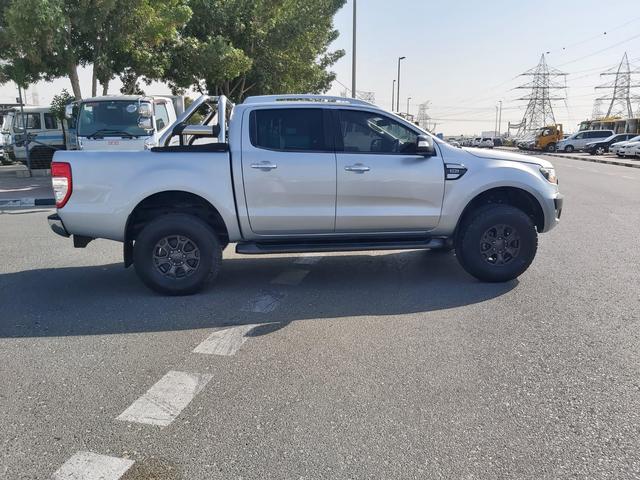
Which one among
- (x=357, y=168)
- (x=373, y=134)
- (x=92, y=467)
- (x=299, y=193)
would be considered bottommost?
(x=92, y=467)

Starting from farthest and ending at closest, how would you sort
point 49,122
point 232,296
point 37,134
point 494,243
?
point 49,122 < point 37,134 < point 494,243 < point 232,296

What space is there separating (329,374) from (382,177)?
2408mm

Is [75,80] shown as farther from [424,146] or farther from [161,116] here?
[424,146]

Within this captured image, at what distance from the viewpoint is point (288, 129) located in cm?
544

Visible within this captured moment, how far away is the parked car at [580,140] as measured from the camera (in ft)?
142

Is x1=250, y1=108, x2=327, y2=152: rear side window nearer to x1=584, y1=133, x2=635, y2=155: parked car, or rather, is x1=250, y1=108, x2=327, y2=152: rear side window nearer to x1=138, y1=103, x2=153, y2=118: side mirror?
x1=138, y1=103, x2=153, y2=118: side mirror

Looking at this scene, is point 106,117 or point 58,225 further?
point 106,117

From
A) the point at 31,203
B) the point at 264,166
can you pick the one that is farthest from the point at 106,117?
the point at 264,166

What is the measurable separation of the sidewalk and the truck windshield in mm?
1862

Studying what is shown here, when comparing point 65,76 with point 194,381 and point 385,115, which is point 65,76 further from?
point 194,381

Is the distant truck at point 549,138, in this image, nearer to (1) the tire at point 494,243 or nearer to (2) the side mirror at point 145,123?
(2) the side mirror at point 145,123

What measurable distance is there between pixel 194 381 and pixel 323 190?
8.06ft

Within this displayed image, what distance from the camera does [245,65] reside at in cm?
1873

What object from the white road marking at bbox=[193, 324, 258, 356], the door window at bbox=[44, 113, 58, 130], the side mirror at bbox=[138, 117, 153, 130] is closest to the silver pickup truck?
the white road marking at bbox=[193, 324, 258, 356]
